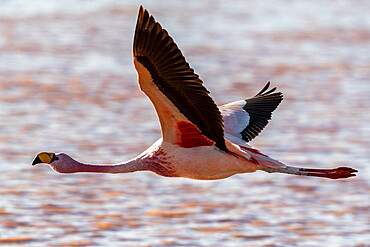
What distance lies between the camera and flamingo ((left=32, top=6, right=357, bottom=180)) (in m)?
7.27

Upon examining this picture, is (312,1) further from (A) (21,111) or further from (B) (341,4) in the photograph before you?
(A) (21,111)

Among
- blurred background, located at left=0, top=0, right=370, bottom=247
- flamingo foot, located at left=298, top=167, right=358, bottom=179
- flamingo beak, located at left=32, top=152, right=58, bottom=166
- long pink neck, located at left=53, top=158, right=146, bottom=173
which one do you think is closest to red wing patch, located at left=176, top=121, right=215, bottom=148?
long pink neck, located at left=53, top=158, right=146, bottom=173

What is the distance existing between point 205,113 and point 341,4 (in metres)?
22.1

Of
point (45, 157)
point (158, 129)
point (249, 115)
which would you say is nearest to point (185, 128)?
point (45, 157)

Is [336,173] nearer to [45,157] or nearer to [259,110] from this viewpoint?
[259,110]

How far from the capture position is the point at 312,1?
30109 mm

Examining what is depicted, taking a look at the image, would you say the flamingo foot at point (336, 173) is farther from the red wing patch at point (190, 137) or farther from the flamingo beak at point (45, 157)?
the flamingo beak at point (45, 157)

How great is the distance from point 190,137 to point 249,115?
161 centimetres

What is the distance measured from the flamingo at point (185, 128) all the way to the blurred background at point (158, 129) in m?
1.43

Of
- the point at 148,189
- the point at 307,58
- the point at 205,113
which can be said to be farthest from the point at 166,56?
the point at 307,58

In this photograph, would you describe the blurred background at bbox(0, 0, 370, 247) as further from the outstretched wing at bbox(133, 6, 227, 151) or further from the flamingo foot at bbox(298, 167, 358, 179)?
the outstretched wing at bbox(133, 6, 227, 151)

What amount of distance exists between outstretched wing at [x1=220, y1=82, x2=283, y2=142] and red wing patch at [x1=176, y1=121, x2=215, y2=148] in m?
0.81

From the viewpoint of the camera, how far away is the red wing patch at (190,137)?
333 inches

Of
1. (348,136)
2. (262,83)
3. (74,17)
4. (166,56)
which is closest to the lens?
(166,56)
